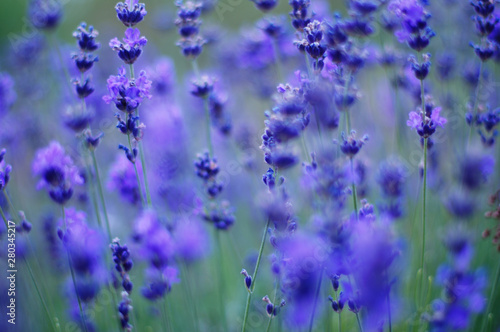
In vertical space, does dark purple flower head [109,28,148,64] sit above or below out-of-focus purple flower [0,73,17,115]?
below

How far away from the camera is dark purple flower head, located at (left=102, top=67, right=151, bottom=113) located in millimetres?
1741

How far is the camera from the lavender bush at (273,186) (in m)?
1.44

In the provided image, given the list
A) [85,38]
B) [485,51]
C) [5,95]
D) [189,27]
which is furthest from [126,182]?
[485,51]

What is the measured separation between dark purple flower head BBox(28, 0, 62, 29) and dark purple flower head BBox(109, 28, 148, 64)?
1159mm

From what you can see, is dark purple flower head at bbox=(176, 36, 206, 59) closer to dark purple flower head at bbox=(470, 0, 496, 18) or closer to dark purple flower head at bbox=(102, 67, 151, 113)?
dark purple flower head at bbox=(102, 67, 151, 113)

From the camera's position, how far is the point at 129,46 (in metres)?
1.82

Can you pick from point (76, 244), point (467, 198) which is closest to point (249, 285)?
point (76, 244)

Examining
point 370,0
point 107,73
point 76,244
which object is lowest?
point 76,244

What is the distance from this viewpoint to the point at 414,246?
2871 millimetres

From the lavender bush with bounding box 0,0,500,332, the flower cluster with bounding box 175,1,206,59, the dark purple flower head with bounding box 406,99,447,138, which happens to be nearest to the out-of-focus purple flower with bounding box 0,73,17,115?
the lavender bush with bounding box 0,0,500,332

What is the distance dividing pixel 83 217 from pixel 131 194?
298 mm

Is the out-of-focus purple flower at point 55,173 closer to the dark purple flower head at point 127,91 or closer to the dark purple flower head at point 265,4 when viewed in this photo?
the dark purple flower head at point 127,91

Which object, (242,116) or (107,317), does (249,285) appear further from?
(242,116)

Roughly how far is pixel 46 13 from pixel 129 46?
125 centimetres
